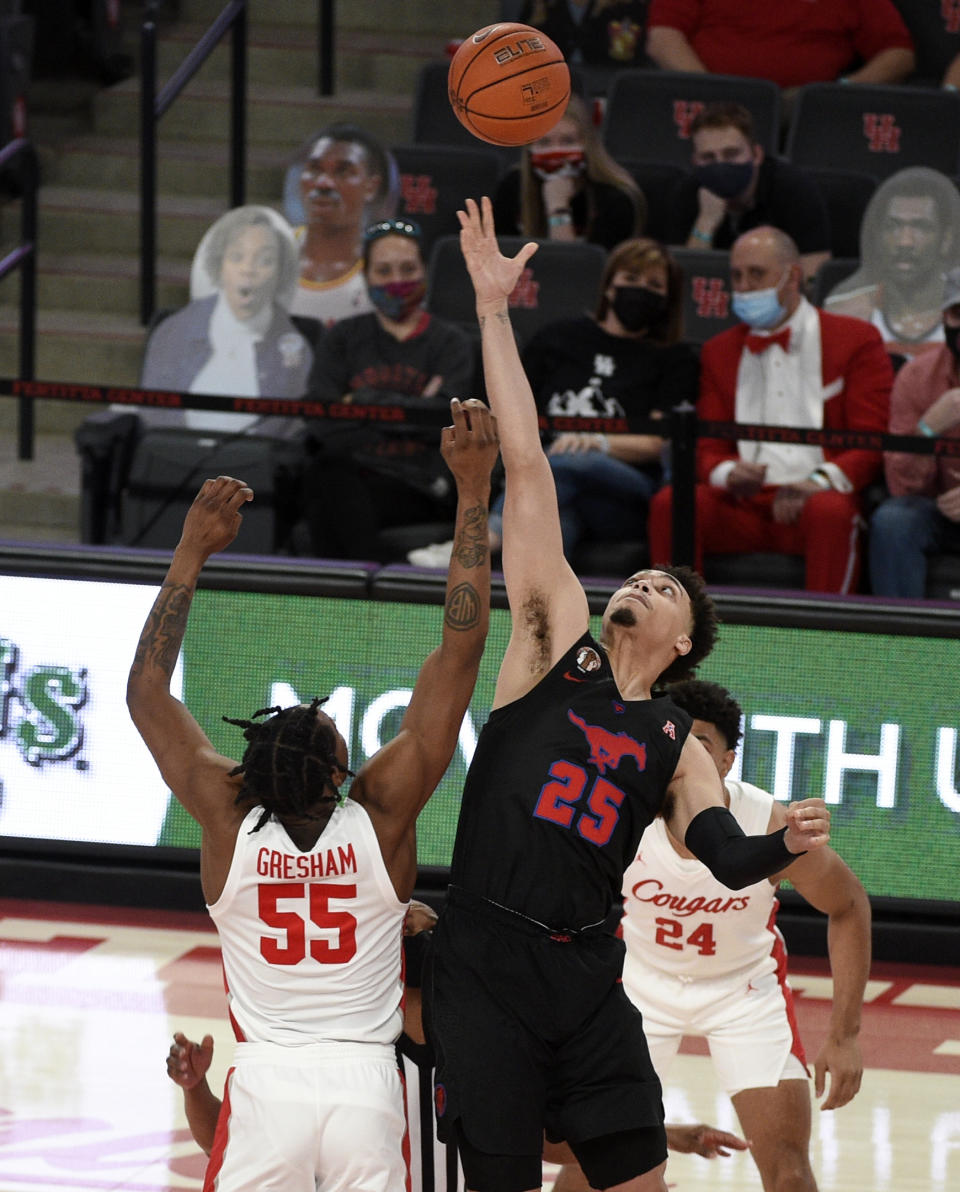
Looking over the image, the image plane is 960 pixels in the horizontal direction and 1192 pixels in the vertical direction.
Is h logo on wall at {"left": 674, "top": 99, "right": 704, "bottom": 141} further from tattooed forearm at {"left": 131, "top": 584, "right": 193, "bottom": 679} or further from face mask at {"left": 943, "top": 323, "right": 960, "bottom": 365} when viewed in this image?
tattooed forearm at {"left": 131, "top": 584, "right": 193, "bottom": 679}

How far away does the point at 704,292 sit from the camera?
28.6ft

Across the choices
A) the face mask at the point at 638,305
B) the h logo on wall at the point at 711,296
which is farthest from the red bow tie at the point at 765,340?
the h logo on wall at the point at 711,296

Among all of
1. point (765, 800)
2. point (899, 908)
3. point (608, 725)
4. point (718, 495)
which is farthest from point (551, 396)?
point (608, 725)

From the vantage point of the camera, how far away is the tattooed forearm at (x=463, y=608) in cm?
383

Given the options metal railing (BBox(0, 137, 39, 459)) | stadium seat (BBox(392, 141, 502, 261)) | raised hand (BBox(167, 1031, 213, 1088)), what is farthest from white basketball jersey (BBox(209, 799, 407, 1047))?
stadium seat (BBox(392, 141, 502, 261))

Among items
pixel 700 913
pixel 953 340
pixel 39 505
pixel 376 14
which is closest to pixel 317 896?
pixel 700 913

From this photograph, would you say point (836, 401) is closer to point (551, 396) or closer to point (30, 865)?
point (551, 396)

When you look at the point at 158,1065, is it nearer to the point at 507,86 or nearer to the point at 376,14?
the point at 507,86

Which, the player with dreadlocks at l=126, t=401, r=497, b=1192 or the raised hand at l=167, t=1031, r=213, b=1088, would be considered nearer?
the player with dreadlocks at l=126, t=401, r=497, b=1192

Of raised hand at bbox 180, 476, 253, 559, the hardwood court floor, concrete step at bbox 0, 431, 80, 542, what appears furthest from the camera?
concrete step at bbox 0, 431, 80, 542

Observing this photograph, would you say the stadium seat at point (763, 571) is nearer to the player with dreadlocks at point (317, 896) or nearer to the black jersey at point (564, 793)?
the black jersey at point (564, 793)

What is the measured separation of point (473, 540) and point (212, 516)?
21.4 inches

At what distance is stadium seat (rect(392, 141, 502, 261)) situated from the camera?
381 inches

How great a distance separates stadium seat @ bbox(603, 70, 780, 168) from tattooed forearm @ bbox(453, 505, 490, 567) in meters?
6.07
